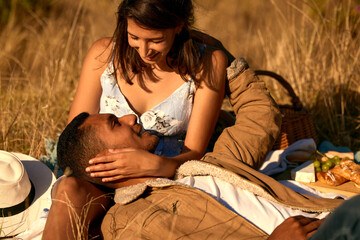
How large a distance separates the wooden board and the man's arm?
559 mm

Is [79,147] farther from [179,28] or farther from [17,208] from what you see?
[179,28]

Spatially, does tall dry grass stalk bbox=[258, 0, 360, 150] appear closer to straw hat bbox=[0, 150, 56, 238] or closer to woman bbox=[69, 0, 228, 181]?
woman bbox=[69, 0, 228, 181]

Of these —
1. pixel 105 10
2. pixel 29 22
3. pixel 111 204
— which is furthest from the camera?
pixel 105 10

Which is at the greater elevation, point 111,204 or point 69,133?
point 69,133

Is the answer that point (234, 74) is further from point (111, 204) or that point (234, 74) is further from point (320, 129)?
point (320, 129)

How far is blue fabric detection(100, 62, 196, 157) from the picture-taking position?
11.2ft

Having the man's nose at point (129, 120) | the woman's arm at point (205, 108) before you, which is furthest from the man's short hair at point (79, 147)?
the woman's arm at point (205, 108)

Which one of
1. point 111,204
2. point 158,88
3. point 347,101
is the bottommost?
point 111,204

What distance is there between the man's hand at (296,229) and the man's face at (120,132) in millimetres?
1022

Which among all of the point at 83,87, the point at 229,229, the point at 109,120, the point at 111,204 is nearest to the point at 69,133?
the point at 109,120

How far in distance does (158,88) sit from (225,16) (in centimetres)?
728

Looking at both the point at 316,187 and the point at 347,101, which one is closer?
the point at 316,187

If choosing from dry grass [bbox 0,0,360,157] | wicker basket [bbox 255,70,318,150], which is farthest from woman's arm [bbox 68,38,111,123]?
wicker basket [bbox 255,70,318,150]

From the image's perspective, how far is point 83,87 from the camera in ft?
11.5
